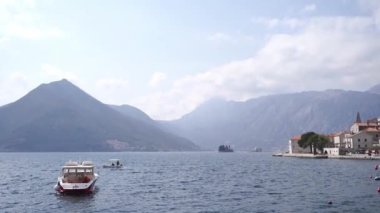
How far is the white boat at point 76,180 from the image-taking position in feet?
256

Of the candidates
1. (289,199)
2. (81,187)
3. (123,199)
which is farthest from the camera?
(81,187)

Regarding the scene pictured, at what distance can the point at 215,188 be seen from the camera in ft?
285

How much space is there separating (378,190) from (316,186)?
1309 centimetres

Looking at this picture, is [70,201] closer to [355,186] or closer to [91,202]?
[91,202]

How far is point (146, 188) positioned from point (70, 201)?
843 inches

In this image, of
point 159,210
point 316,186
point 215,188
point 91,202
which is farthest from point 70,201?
point 316,186

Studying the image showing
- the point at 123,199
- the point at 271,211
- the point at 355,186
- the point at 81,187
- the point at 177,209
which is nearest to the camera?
the point at 271,211

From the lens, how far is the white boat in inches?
3076

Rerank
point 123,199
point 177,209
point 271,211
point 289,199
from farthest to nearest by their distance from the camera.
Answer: point 123,199, point 289,199, point 177,209, point 271,211

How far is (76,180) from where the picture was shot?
81.9 meters

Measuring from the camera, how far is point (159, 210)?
6138cm

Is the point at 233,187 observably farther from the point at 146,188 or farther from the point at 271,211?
the point at 271,211

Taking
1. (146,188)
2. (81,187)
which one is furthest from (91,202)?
(146,188)

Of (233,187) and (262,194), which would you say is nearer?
(262,194)
